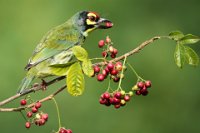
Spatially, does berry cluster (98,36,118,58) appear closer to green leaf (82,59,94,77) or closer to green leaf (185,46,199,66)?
green leaf (82,59,94,77)

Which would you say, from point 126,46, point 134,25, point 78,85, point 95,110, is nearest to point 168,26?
point 134,25

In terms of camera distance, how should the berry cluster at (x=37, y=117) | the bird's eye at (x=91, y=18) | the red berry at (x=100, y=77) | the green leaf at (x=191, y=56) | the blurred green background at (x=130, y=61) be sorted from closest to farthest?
the green leaf at (x=191, y=56) → the red berry at (x=100, y=77) → the berry cluster at (x=37, y=117) → the bird's eye at (x=91, y=18) → the blurred green background at (x=130, y=61)

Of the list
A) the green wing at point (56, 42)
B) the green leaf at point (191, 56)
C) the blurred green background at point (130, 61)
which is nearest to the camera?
the green leaf at point (191, 56)

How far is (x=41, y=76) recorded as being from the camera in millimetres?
7035

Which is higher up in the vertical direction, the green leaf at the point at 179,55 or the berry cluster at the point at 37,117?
the green leaf at the point at 179,55

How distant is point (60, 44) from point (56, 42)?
0.15 ft

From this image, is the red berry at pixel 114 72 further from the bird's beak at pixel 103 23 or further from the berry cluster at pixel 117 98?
the bird's beak at pixel 103 23

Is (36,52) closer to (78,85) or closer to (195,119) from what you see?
(78,85)

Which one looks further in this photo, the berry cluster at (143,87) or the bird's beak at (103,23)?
the bird's beak at (103,23)

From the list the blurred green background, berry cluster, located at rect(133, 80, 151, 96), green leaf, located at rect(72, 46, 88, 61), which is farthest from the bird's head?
the blurred green background

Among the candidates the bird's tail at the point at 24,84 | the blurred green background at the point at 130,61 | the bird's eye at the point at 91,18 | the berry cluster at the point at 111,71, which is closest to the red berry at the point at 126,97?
the berry cluster at the point at 111,71

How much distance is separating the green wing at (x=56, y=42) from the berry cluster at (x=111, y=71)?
161 cm

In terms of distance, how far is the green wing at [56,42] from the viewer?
23.4 feet

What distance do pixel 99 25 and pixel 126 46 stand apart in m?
7.50
